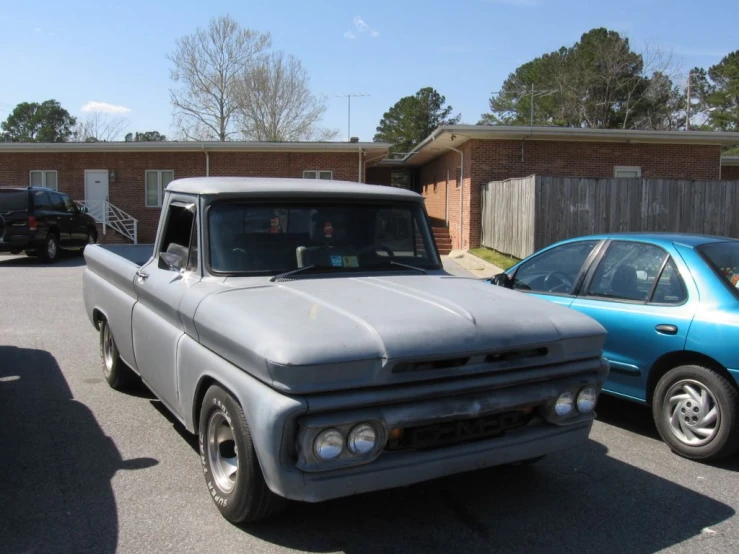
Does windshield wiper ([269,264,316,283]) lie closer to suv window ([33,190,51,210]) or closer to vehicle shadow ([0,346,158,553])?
vehicle shadow ([0,346,158,553])

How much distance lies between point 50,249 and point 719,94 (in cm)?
4578

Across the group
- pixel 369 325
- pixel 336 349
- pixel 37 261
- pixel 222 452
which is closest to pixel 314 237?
pixel 369 325

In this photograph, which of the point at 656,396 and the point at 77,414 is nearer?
the point at 656,396

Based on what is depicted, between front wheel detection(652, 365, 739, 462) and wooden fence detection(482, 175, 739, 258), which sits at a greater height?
wooden fence detection(482, 175, 739, 258)

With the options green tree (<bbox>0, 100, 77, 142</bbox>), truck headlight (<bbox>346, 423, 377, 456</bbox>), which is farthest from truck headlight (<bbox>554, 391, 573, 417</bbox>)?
green tree (<bbox>0, 100, 77, 142</bbox>)

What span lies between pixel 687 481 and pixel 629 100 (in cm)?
4287

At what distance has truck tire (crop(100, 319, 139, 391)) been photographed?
18.8 ft

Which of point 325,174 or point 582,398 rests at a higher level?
point 325,174

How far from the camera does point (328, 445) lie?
2850 millimetres

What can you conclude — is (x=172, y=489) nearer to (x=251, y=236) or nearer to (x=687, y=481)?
(x=251, y=236)

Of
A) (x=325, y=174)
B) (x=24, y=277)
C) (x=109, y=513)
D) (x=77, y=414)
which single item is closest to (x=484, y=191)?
(x=325, y=174)

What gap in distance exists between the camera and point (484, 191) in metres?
20.2

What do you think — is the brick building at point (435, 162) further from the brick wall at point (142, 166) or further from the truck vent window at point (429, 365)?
the truck vent window at point (429, 365)

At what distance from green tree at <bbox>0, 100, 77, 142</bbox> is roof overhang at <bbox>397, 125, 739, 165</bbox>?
64997 mm
